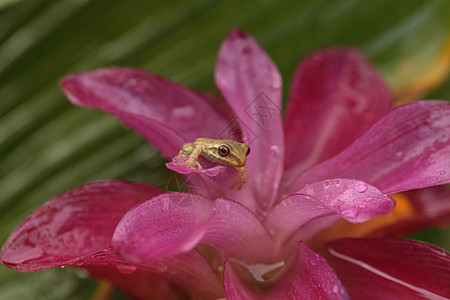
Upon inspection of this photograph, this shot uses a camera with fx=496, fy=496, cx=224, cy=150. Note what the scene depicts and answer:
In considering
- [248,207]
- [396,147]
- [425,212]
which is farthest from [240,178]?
[425,212]

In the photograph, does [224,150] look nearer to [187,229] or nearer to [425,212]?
[187,229]

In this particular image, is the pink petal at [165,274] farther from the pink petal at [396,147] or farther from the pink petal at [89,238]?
the pink petal at [396,147]

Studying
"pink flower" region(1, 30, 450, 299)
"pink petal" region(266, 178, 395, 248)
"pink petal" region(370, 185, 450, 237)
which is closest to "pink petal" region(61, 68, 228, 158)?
"pink flower" region(1, 30, 450, 299)

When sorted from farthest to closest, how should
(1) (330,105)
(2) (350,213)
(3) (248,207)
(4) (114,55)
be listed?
1. (4) (114,55)
2. (1) (330,105)
3. (3) (248,207)
4. (2) (350,213)

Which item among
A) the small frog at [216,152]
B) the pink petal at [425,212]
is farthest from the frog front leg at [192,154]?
the pink petal at [425,212]

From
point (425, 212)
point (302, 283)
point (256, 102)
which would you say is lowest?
point (425, 212)

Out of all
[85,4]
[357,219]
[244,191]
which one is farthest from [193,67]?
[357,219]

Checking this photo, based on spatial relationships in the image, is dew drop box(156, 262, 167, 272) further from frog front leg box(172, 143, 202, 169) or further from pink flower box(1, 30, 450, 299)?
frog front leg box(172, 143, 202, 169)
